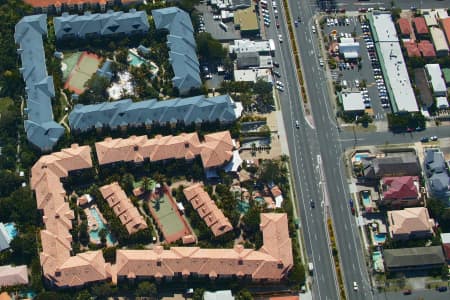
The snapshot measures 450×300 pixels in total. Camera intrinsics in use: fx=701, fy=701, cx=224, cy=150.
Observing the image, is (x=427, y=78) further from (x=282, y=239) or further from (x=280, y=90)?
(x=282, y=239)

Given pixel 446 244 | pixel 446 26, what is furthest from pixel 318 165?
pixel 446 26

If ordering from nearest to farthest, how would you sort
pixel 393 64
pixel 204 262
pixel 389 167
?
1. pixel 204 262
2. pixel 389 167
3. pixel 393 64

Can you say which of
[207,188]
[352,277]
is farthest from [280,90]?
[352,277]

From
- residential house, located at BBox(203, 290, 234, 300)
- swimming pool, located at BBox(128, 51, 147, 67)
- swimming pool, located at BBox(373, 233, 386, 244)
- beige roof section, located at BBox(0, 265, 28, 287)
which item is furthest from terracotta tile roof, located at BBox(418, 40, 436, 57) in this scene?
beige roof section, located at BBox(0, 265, 28, 287)

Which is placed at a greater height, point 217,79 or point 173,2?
point 173,2

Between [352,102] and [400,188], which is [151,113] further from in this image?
[400,188]

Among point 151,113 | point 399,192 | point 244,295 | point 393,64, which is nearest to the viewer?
point 244,295

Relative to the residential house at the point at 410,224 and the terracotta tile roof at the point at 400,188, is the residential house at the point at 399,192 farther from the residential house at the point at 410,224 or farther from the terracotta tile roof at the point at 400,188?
the residential house at the point at 410,224
